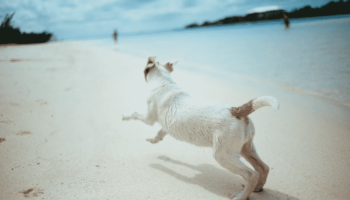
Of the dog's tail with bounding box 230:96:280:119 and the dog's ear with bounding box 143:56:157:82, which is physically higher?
the dog's ear with bounding box 143:56:157:82

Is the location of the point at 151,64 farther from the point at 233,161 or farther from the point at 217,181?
the point at 217,181

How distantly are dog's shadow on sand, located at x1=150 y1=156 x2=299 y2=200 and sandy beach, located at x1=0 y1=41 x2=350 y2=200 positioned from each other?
0.01 metres

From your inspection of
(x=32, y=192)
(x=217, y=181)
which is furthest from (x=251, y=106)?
(x=32, y=192)

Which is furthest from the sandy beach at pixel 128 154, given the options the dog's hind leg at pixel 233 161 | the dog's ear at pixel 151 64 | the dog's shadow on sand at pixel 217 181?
the dog's ear at pixel 151 64

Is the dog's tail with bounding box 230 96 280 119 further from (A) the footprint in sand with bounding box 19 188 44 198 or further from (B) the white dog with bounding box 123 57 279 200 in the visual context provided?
(A) the footprint in sand with bounding box 19 188 44 198

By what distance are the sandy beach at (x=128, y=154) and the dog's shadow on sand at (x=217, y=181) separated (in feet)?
0.04

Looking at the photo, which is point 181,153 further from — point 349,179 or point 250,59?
point 250,59

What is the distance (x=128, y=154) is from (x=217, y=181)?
4.58ft

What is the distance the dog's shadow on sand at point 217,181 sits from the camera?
2275mm

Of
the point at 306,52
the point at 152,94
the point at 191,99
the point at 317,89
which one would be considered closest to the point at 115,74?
the point at 152,94

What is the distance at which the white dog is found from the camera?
2033mm

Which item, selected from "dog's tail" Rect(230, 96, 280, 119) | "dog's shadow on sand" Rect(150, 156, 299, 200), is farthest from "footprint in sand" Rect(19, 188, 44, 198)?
"dog's tail" Rect(230, 96, 280, 119)

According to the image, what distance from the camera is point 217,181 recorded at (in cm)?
254

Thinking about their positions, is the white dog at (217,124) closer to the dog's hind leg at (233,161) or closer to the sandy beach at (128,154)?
the dog's hind leg at (233,161)
